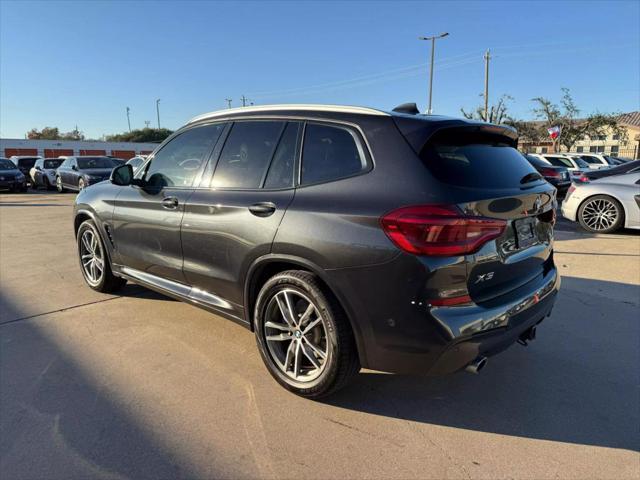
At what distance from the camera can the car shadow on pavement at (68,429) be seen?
228 centimetres

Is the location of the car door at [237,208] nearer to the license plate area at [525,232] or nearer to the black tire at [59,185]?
the license plate area at [525,232]

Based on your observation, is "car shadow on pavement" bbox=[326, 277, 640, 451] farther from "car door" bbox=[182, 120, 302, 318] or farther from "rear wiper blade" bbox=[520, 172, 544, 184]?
"rear wiper blade" bbox=[520, 172, 544, 184]

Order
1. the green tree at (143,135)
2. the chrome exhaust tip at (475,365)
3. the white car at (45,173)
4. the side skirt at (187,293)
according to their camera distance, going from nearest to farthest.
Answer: the chrome exhaust tip at (475,365) < the side skirt at (187,293) < the white car at (45,173) < the green tree at (143,135)

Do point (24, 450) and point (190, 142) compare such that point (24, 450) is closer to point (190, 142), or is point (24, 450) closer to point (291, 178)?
point (291, 178)

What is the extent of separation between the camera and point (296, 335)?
9.49ft

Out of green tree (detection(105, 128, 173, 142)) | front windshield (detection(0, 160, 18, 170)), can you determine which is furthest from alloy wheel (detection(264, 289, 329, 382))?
green tree (detection(105, 128, 173, 142))

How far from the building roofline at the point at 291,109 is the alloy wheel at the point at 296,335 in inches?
46.1

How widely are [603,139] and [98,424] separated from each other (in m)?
61.5

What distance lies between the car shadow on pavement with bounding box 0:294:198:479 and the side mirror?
1625 mm

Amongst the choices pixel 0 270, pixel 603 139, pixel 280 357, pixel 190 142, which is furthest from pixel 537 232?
pixel 603 139

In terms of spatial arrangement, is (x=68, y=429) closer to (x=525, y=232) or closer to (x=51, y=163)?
(x=525, y=232)

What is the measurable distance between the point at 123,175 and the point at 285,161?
205 centimetres

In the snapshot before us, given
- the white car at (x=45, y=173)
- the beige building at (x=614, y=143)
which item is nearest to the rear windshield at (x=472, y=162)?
the white car at (x=45, y=173)

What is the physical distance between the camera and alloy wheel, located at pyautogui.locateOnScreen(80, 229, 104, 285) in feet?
15.8
